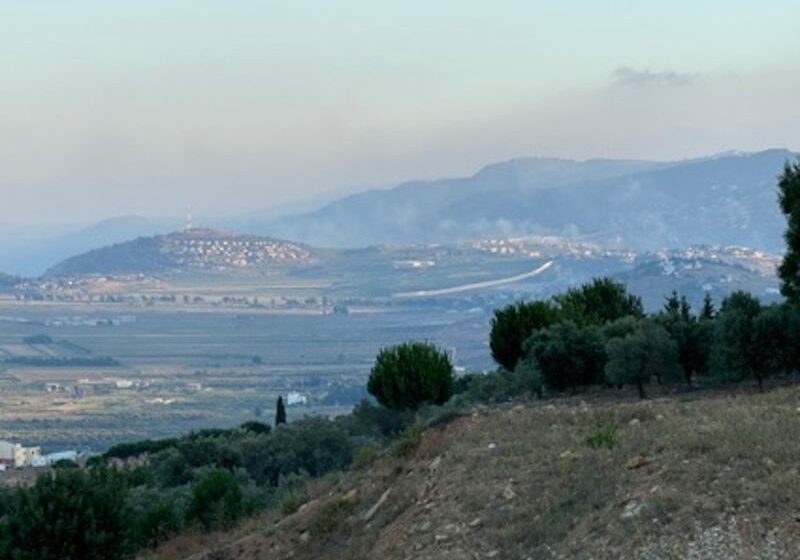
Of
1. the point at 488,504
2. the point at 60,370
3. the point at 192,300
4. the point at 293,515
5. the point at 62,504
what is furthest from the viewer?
the point at 192,300

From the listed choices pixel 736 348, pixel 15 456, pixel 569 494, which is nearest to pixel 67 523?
pixel 569 494

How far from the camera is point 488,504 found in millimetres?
13727

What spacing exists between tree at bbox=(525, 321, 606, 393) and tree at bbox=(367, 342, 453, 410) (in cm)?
342

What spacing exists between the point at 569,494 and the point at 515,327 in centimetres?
2181

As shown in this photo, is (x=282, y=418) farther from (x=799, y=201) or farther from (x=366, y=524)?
(x=366, y=524)

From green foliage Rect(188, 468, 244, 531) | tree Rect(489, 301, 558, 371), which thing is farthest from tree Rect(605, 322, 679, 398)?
tree Rect(489, 301, 558, 371)

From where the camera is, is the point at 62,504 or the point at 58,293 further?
the point at 58,293

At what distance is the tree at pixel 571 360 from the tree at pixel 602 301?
8.80 meters

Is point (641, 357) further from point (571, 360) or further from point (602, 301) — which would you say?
point (602, 301)

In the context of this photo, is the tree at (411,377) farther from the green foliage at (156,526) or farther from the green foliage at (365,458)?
the green foliage at (365,458)

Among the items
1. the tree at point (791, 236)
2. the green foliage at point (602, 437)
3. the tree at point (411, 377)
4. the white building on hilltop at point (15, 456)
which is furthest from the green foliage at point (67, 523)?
the white building on hilltop at point (15, 456)

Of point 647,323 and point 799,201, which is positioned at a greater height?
point 799,201

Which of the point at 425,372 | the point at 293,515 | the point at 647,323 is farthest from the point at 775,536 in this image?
the point at 425,372

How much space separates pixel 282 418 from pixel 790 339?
26326 millimetres
